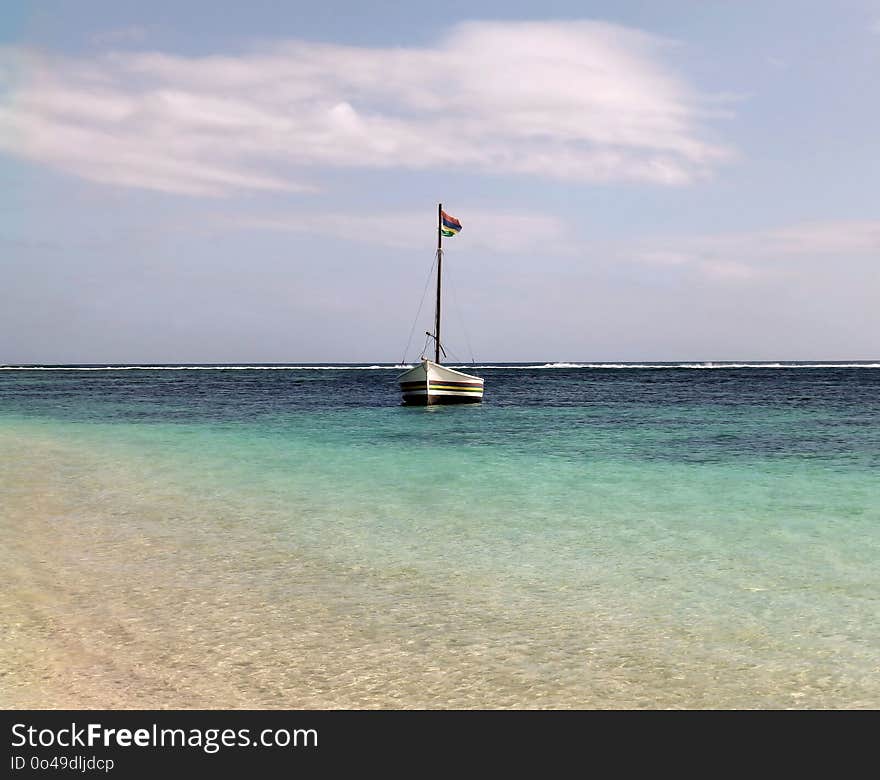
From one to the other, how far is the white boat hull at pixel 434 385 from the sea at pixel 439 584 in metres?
24.2

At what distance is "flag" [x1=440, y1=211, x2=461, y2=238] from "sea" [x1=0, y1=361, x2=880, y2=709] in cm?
2881

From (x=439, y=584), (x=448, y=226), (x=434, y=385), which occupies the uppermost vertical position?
(x=448, y=226)

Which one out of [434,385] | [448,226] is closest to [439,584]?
[434,385]

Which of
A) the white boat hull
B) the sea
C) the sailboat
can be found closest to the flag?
the sailboat

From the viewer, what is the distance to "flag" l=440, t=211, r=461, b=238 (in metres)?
46.0

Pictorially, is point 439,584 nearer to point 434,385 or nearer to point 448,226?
point 434,385

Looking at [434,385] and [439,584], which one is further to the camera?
[434,385]

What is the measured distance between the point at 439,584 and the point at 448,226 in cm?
3994

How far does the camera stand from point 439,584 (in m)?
7.96
